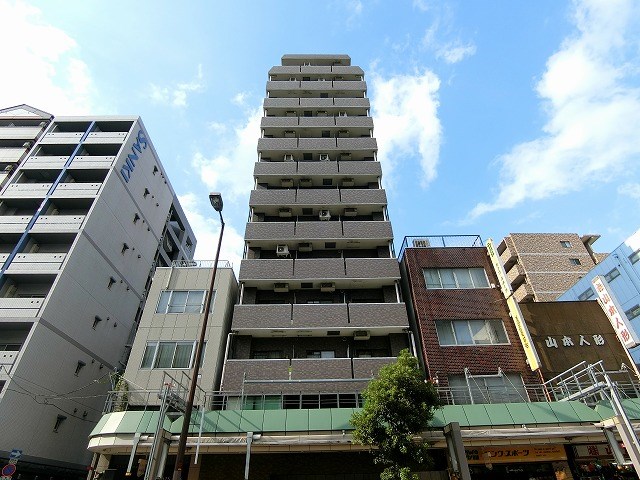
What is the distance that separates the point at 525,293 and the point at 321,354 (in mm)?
37863

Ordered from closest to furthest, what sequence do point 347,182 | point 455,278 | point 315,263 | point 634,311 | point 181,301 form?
1. point 181,301
2. point 455,278
3. point 315,263
4. point 347,182
5. point 634,311

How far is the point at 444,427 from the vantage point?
680 inches

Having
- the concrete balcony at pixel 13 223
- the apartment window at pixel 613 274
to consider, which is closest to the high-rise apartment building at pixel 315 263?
the concrete balcony at pixel 13 223

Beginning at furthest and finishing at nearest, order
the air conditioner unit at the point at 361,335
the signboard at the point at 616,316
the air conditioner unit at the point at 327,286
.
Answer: the air conditioner unit at the point at 327,286 < the air conditioner unit at the point at 361,335 < the signboard at the point at 616,316

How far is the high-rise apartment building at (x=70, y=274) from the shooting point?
79.2 ft

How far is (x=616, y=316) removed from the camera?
821 inches

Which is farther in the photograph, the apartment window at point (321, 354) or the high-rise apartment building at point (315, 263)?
the apartment window at point (321, 354)

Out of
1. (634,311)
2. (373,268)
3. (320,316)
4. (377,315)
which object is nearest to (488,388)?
(377,315)

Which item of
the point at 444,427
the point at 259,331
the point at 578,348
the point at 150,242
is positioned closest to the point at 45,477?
the point at 259,331

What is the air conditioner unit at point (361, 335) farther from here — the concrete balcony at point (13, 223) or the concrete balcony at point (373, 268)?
the concrete balcony at point (13, 223)

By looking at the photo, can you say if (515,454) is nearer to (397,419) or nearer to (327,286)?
(397,419)

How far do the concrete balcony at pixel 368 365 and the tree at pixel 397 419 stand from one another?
5.45 metres

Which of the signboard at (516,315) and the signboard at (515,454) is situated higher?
the signboard at (516,315)

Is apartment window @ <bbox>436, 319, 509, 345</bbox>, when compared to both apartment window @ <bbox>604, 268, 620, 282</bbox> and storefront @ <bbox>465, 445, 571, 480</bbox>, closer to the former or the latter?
storefront @ <bbox>465, 445, 571, 480</bbox>
